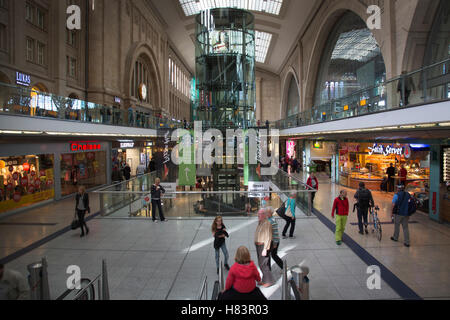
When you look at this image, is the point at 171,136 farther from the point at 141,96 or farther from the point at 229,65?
the point at 141,96

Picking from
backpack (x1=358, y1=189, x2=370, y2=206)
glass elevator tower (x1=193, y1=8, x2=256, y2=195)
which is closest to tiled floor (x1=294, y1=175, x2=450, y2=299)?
backpack (x1=358, y1=189, x2=370, y2=206)

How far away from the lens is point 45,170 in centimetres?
1304

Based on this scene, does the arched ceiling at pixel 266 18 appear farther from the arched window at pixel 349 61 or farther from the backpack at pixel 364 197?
the backpack at pixel 364 197

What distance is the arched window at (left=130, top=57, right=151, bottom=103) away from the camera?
1095 inches

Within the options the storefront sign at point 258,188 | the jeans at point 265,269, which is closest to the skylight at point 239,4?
the storefront sign at point 258,188

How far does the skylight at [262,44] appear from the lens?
39.5 m

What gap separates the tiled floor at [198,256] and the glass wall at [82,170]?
5887mm

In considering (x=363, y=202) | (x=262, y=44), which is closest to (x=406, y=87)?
(x=363, y=202)

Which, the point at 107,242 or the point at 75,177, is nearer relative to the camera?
the point at 107,242

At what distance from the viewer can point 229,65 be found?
16.1 meters

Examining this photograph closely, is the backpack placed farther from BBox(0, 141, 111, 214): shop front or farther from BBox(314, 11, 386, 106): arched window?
BBox(0, 141, 111, 214): shop front

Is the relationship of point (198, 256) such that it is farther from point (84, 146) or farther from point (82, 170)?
point (82, 170)
